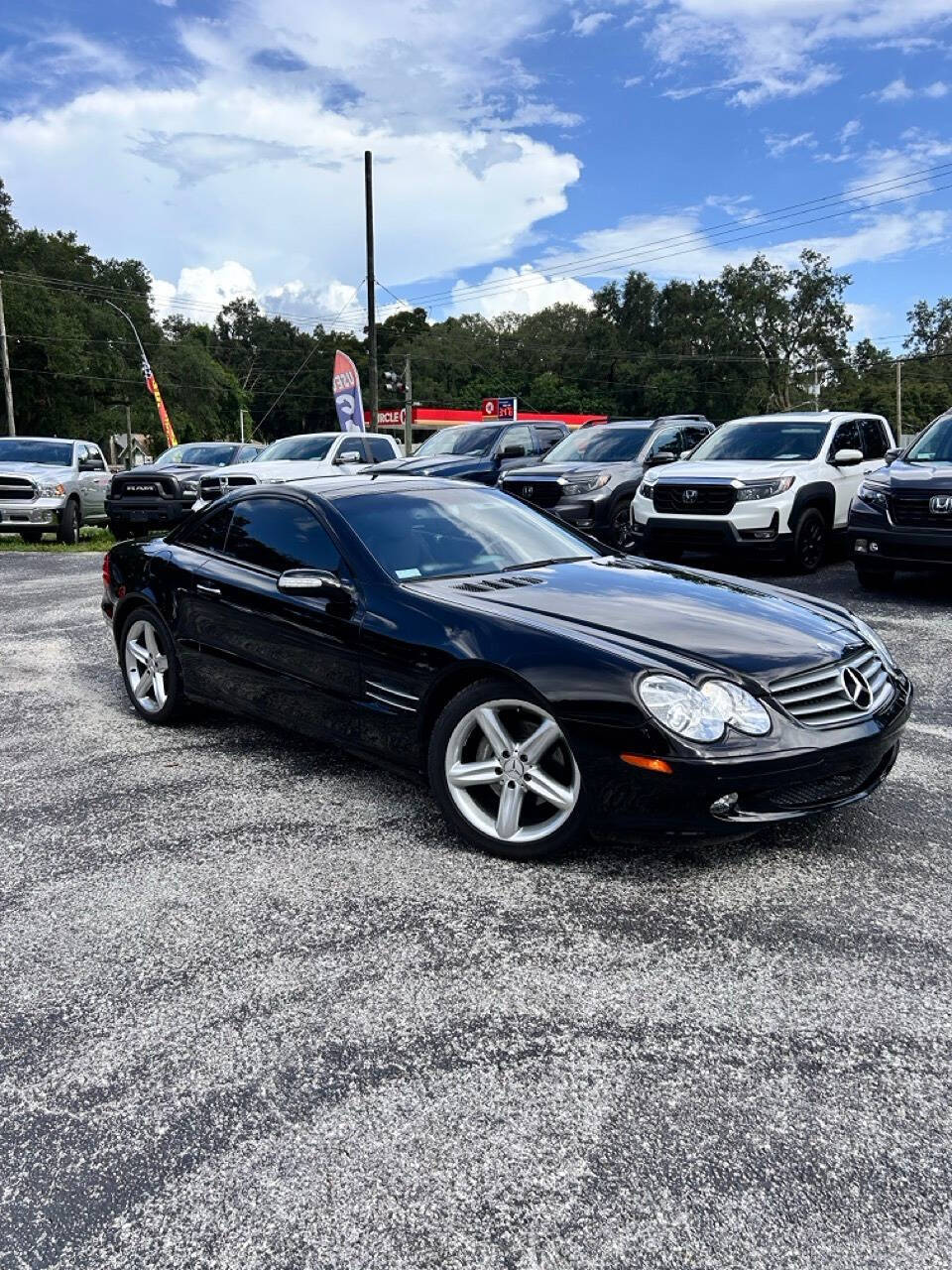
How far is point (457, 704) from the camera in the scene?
3.84 metres

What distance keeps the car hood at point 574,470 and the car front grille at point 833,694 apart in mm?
8832

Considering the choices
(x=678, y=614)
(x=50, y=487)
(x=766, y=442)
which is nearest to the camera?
(x=678, y=614)

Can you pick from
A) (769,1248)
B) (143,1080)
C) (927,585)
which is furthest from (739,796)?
(927,585)

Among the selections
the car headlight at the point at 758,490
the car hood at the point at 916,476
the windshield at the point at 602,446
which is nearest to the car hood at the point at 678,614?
the car hood at the point at 916,476

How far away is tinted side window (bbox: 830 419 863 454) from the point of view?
11.9 m

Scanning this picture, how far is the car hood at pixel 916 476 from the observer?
351 inches

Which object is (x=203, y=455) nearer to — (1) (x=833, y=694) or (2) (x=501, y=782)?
(2) (x=501, y=782)

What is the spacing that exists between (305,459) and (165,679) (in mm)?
10899

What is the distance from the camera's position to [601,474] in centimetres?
1266

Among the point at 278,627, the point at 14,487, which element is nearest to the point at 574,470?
the point at 278,627

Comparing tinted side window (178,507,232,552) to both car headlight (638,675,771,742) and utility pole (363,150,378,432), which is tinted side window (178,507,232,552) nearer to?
car headlight (638,675,771,742)

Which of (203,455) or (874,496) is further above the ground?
(203,455)

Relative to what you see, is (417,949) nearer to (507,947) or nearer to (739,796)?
(507,947)

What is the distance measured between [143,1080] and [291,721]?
2.30 m
